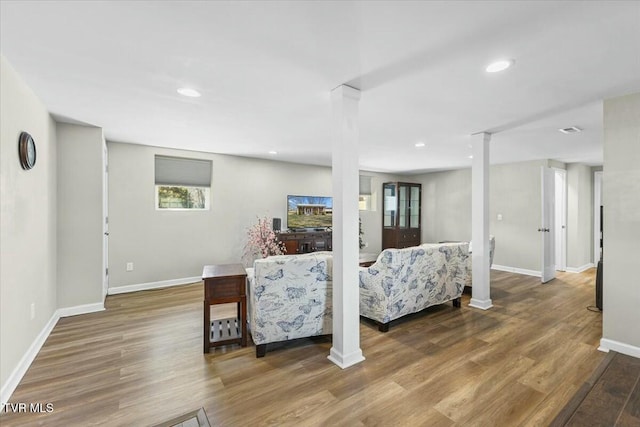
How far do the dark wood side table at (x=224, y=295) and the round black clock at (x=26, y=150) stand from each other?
64.1 inches

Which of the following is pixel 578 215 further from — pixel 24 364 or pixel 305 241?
pixel 24 364

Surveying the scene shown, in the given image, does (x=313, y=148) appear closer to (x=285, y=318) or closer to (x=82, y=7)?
(x=285, y=318)

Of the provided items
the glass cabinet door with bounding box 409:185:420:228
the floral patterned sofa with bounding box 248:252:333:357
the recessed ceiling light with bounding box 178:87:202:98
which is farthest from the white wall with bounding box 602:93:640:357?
the glass cabinet door with bounding box 409:185:420:228

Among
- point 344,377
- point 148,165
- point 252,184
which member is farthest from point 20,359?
point 252,184

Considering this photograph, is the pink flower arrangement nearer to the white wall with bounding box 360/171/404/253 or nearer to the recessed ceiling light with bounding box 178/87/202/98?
the recessed ceiling light with bounding box 178/87/202/98

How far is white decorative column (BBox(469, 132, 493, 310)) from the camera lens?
3691 mm

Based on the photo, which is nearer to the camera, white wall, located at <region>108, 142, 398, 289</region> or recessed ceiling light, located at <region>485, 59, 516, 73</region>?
recessed ceiling light, located at <region>485, 59, 516, 73</region>

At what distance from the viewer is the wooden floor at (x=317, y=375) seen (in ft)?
5.86

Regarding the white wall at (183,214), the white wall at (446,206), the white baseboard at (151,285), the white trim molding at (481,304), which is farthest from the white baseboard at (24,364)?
the white wall at (446,206)

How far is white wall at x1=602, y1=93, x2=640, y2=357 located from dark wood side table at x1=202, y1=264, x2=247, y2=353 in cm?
333

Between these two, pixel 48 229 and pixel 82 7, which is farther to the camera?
pixel 48 229

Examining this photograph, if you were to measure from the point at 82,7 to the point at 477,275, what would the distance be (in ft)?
14.6

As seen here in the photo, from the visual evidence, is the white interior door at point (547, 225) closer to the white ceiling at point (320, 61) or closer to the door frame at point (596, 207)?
the door frame at point (596, 207)

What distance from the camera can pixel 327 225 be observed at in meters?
6.35
